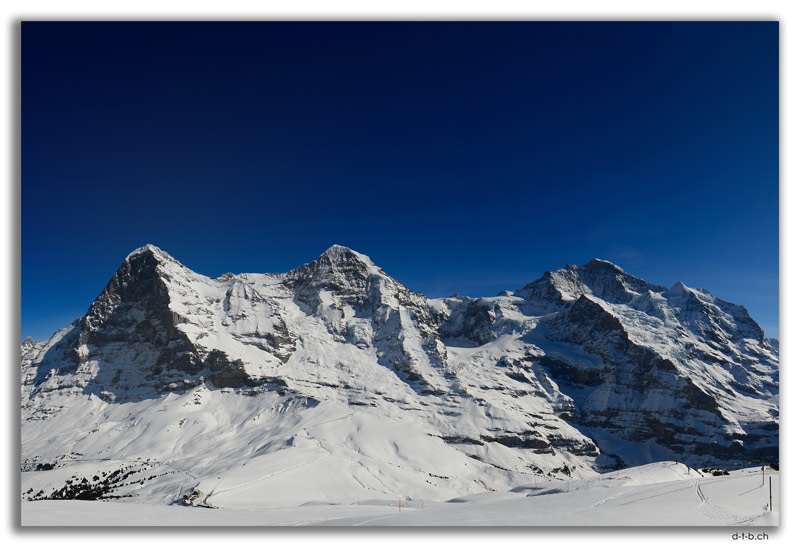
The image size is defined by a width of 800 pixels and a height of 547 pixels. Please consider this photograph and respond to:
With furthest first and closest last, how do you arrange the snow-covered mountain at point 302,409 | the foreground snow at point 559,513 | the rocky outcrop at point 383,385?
the rocky outcrop at point 383,385 → the snow-covered mountain at point 302,409 → the foreground snow at point 559,513

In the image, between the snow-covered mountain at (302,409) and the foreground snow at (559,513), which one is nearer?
the foreground snow at (559,513)

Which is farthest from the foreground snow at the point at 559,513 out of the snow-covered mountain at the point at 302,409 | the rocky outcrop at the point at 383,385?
the rocky outcrop at the point at 383,385

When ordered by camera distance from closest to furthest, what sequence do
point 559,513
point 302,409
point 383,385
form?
point 559,513
point 302,409
point 383,385

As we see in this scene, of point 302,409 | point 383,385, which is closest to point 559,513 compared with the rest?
point 302,409

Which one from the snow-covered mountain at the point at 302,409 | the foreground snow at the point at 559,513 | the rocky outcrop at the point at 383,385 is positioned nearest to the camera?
the foreground snow at the point at 559,513

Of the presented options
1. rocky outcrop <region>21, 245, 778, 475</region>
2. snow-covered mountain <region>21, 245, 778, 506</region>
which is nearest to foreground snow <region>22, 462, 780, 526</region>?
snow-covered mountain <region>21, 245, 778, 506</region>

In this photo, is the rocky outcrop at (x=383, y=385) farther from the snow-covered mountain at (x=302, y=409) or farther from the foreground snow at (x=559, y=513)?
the foreground snow at (x=559, y=513)

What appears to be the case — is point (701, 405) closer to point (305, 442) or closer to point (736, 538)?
point (305, 442)

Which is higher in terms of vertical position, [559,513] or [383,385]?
[383,385]

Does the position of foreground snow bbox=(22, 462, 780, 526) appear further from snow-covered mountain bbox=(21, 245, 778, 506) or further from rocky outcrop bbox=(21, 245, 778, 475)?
rocky outcrop bbox=(21, 245, 778, 475)

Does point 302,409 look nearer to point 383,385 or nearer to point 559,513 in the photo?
point 383,385

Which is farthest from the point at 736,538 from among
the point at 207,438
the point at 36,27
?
the point at 207,438
